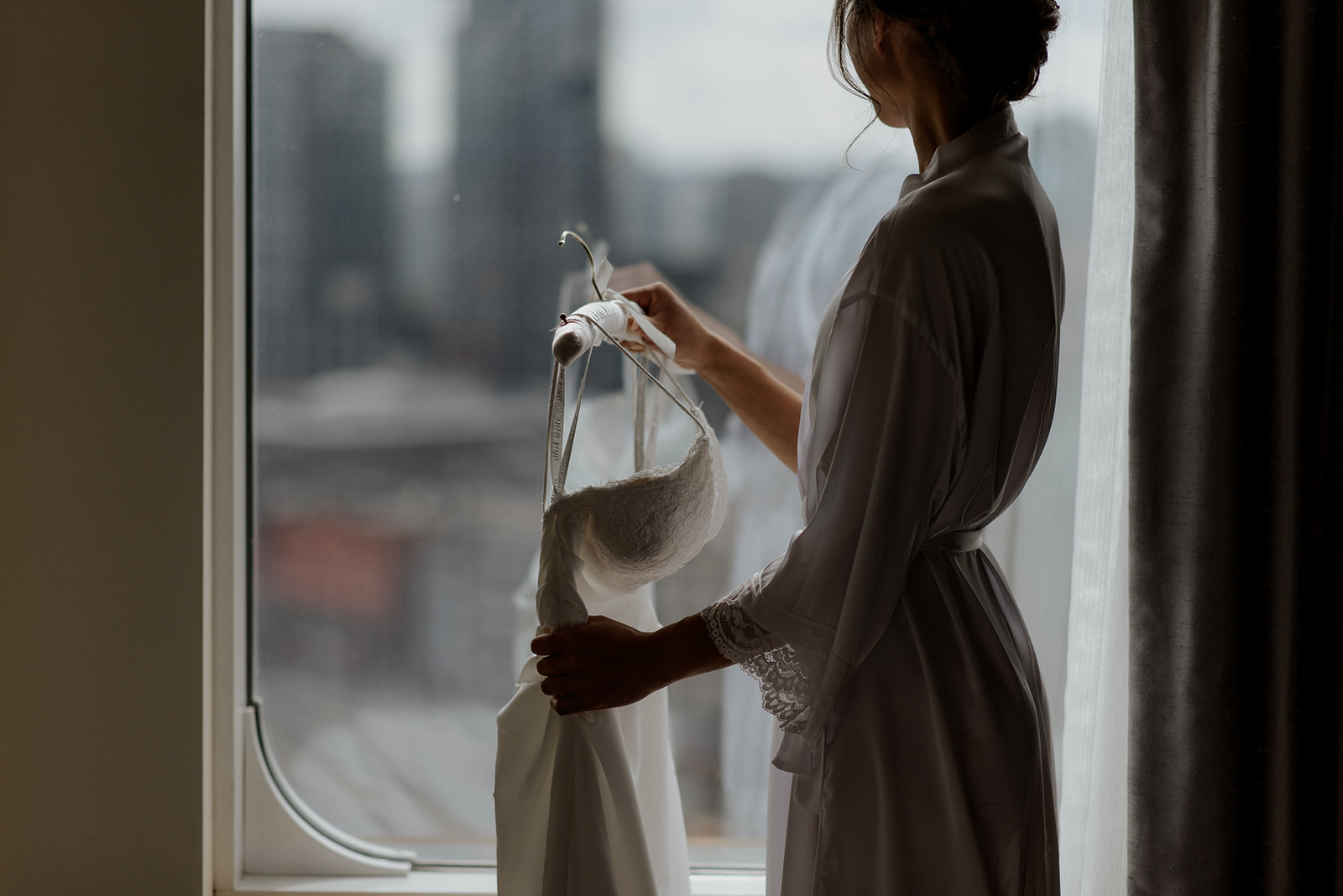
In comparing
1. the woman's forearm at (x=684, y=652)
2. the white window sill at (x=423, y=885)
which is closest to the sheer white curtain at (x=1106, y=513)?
the white window sill at (x=423, y=885)

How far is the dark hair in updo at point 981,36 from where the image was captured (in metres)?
0.77

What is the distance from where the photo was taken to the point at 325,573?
1322mm

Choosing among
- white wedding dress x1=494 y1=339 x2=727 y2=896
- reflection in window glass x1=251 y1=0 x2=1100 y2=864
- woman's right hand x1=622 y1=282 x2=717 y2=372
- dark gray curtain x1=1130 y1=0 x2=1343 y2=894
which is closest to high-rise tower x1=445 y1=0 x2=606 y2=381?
reflection in window glass x1=251 y1=0 x2=1100 y2=864

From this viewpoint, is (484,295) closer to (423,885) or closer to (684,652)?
(684,652)

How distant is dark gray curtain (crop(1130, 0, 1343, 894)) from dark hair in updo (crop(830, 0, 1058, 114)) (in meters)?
0.32

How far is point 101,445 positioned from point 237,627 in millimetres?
298

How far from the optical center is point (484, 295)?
1.29 metres

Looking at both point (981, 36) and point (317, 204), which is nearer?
point (981, 36)

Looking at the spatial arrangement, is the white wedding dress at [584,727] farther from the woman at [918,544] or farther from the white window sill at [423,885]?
the white window sill at [423,885]

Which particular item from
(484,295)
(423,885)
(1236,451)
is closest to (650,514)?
(484,295)

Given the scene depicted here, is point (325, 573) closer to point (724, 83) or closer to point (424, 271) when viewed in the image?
point (424, 271)

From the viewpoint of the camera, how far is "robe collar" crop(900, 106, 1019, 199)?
81 centimetres

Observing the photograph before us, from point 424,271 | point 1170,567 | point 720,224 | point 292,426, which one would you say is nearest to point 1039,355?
point 1170,567

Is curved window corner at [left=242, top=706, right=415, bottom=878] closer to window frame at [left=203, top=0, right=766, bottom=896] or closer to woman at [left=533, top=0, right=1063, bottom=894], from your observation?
window frame at [left=203, top=0, right=766, bottom=896]
